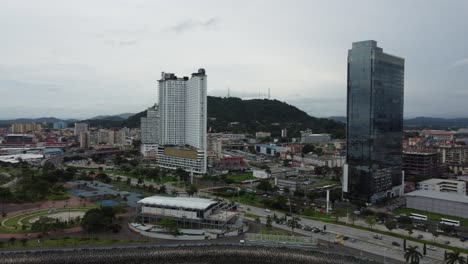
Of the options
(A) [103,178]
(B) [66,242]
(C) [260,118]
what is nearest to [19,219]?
(B) [66,242]

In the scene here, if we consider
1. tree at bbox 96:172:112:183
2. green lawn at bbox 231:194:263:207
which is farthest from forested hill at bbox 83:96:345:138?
green lawn at bbox 231:194:263:207

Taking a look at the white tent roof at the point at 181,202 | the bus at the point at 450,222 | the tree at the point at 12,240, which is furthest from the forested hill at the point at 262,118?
the tree at the point at 12,240

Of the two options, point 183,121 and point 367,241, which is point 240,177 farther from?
point 367,241

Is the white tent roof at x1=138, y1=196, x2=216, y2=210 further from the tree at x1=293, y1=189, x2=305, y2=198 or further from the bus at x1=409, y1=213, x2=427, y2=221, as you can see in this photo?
the bus at x1=409, y1=213, x2=427, y2=221

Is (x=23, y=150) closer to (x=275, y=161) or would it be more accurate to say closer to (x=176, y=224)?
(x=275, y=161)

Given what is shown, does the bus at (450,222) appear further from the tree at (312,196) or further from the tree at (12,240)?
the tree at (12,240)

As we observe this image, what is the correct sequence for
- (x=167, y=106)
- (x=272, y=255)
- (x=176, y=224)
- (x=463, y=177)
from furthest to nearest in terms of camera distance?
(x=167, y=106)
(x=463, y=177)
(x=176, y=224)
(x=272, y=255)

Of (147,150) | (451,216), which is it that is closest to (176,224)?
(451,216)
